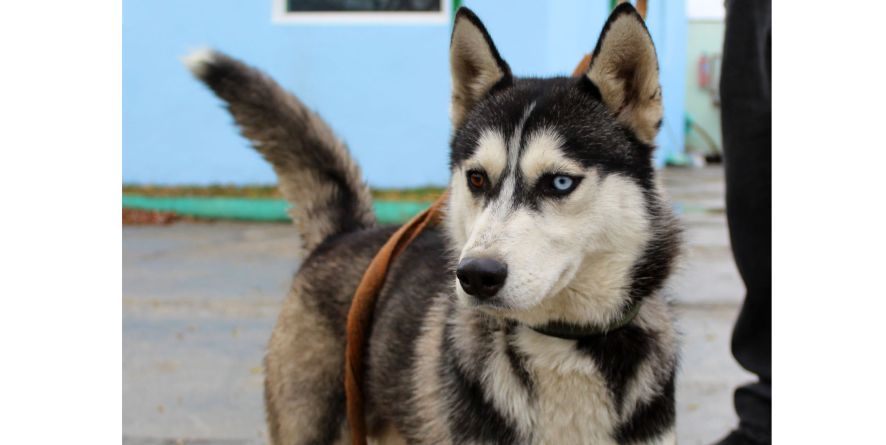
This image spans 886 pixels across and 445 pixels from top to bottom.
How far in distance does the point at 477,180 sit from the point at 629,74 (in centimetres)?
49

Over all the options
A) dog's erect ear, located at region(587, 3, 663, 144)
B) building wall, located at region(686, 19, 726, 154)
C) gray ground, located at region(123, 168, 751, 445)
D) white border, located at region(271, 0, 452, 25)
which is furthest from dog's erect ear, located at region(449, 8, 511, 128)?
building wall, located at region(686, 19, 726, 154)

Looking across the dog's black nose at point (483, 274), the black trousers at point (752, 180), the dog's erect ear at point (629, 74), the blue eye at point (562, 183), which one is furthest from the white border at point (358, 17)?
the dog's black nose at point (483, 274)

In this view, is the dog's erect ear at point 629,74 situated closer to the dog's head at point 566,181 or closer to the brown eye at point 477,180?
the dog's head at point 566,181

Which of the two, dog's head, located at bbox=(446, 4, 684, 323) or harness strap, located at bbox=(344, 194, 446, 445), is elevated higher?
dog's head, located at bbox=(446, 4, 684, 323)

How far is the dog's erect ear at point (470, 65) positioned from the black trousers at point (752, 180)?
1217 mm

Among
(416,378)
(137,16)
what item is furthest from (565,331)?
(137,16)

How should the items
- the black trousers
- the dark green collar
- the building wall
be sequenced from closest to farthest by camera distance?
the dark green collar
the black trousers
the building wall

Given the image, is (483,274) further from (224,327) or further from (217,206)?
(217,206)

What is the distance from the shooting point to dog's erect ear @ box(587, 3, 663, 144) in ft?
7.13

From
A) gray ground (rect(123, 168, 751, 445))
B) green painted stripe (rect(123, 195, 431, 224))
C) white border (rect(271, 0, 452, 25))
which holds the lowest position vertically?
gray ground (rect(123, 168, 751, 445))

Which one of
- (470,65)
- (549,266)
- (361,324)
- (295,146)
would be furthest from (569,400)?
(295,146)

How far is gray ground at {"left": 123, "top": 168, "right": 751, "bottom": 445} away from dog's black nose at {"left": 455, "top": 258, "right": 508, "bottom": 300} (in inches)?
26.0

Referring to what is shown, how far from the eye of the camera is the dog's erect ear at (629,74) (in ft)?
7.13

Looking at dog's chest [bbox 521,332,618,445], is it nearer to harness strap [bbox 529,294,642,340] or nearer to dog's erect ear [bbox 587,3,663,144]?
harness strap [bbox 529,294,642,340]
